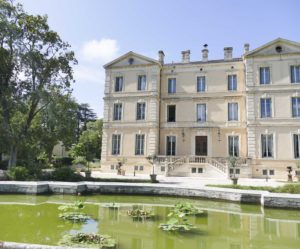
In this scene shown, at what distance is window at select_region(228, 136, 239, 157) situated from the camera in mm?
25891

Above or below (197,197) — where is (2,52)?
Result: above

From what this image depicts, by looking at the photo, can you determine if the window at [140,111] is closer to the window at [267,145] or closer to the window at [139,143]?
the window at [139,143]

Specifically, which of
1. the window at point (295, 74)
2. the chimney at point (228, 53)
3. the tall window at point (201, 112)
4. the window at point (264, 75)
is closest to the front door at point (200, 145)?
the tall window at point (201, 112)

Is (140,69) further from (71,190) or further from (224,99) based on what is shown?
(71,190)

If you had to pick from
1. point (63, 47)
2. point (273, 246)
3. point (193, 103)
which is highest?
point (63, 47)

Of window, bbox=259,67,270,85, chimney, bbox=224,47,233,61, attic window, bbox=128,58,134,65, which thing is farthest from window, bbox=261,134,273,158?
attic window, bbox=128,58,134,65

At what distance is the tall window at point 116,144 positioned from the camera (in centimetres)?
2820

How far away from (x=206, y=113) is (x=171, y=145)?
171 inches

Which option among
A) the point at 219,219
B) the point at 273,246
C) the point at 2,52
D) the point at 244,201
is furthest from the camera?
the point at 2,52

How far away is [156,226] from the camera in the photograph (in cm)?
804

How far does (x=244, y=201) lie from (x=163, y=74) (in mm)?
19113

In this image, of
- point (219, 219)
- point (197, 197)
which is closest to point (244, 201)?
point (197, 197)

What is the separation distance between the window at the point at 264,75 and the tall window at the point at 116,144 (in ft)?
44.6

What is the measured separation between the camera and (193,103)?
27.6 m
